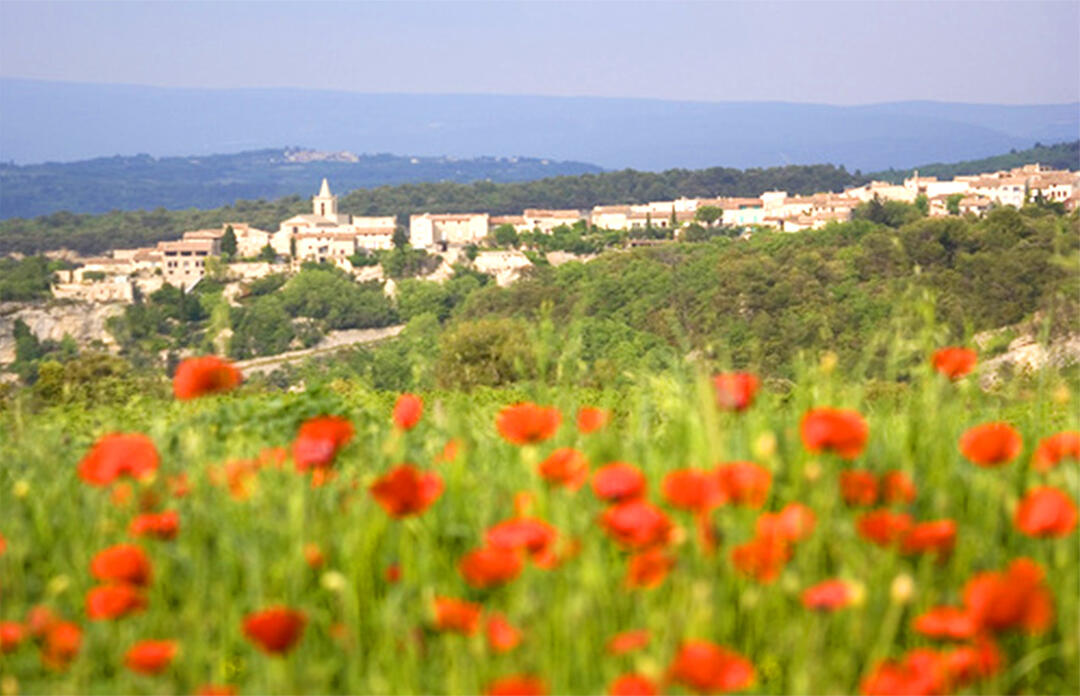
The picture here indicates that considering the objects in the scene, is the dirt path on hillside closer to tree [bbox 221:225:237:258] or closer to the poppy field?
tree [bbox 221:225:237:258]

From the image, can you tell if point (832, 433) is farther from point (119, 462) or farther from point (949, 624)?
point (119, 462)

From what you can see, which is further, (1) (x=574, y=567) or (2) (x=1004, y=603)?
(1) (x=574, y=567)

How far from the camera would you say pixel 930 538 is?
194cm

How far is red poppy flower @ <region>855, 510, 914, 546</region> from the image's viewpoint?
1.94m

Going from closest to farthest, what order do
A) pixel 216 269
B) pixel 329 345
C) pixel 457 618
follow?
pixel 457 618 → pixel 329 345 → pixel 216 269

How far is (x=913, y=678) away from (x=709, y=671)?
358 mm

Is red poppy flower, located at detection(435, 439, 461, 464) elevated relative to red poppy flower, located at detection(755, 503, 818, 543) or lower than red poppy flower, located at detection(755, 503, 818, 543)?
lower

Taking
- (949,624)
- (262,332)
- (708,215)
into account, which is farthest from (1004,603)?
(708,215)

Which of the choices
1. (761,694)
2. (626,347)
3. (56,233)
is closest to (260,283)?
(56,233)

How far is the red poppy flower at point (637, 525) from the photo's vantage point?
6.16ft

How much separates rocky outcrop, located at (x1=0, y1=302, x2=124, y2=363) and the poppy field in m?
58.0

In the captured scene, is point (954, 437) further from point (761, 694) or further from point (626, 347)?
point (626, 347)

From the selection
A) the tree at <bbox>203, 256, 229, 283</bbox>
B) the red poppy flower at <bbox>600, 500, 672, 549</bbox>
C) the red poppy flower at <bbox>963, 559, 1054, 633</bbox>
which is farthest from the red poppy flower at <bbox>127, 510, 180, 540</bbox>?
the tree at <bbox>203, 256, 229, 283</bbox>

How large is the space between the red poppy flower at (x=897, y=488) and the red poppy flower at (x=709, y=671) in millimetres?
685
